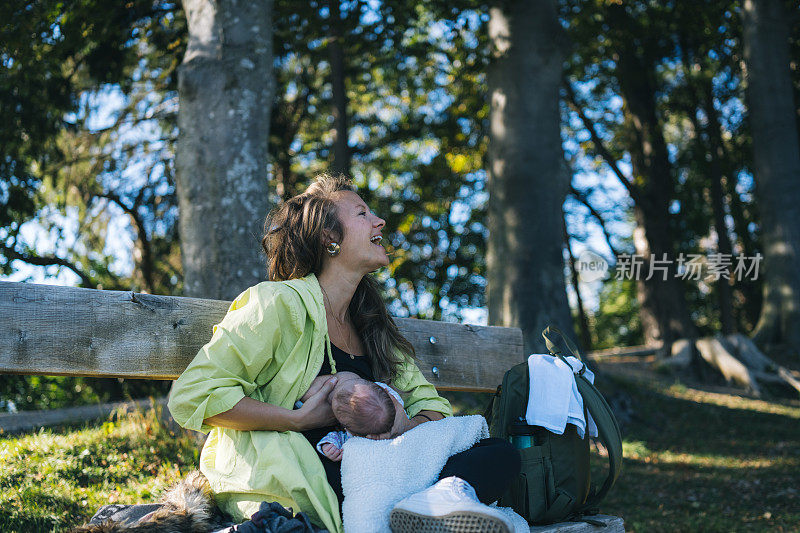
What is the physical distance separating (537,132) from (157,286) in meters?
8.05

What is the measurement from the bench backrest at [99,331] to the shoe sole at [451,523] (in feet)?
4.09

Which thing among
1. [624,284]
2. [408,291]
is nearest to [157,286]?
[408,291]

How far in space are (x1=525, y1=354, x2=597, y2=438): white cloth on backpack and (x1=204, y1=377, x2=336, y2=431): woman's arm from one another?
912 mm

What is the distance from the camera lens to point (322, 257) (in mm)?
3441

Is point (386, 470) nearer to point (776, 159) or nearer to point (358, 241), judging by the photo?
point (358, 241)

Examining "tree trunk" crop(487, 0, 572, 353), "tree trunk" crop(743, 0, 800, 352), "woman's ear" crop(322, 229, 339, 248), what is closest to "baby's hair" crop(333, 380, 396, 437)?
"woman's ear" crop(322, 229, 339, 248)

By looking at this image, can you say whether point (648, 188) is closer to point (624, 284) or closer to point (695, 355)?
point (695, 355)

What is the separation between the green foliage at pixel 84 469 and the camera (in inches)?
147

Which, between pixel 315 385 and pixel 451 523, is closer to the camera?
pixel 451 523

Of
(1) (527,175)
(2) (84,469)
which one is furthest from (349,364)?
(1) (527,175)

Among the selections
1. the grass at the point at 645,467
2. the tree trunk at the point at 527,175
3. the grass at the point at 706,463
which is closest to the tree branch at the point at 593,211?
the grass at the point at 706,463

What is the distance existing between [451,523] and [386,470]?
0.37m

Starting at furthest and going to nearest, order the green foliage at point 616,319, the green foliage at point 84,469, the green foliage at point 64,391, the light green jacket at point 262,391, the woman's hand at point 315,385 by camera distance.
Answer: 1. the green foliage at point 616,319
2. the green foliage at point 64,391
3. the green foliage at point 84,469
4. the woman's hand at point 315,385
5. the light green jacket at point 262,391

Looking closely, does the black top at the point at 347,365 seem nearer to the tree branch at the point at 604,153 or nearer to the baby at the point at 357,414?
the baby at the point at 357,414
